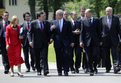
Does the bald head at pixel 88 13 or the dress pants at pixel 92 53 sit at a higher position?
the bald head at pixel 88 13

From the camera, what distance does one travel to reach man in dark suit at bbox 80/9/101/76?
1348cm

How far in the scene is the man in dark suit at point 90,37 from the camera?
13.5m

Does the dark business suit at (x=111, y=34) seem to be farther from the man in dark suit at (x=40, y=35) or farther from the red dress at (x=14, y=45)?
the red dress at (x=14, y=45)

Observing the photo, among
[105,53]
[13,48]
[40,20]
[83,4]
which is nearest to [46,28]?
[40,20]

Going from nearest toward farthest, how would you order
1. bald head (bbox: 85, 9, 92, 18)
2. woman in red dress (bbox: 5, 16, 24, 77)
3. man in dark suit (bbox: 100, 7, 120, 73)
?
1. bald head (bbox: 85, 9, 92, 18)
2. woman in red dress (bbox: 5, 16, 24, 77)
3. man in dark suit (bbox: 100, 7, 120, 73)

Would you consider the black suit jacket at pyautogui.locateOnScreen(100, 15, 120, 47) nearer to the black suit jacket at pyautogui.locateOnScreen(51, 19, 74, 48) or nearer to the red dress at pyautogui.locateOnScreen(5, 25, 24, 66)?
the black suit jacket at pyautogui.locateOnScreen(51, 19, 74, 48)

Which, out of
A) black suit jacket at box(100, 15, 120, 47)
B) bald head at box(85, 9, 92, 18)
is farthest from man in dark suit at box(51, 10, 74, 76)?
black suit jacket at box(100, 15, 120, 47)

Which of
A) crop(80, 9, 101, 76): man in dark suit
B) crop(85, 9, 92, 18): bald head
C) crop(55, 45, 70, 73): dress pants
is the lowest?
crop(55, 45, 70, 73): dress pants

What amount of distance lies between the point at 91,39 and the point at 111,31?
0.98 metres

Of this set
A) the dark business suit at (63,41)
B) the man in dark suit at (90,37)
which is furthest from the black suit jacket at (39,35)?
the man in dark suit at (90,37)

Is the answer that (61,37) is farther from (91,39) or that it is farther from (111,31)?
(111,31)

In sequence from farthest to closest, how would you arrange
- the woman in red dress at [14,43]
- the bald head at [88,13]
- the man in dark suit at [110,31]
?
the man in dark suit at [110,31] → the woman in red dress at [14,43] → the bald head at [88,13]

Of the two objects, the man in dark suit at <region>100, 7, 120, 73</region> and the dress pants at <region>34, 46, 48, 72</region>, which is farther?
the man in dark suit at <region>100, 7, 120, 73</region>

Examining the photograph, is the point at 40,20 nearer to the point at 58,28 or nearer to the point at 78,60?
the point at 58,28
